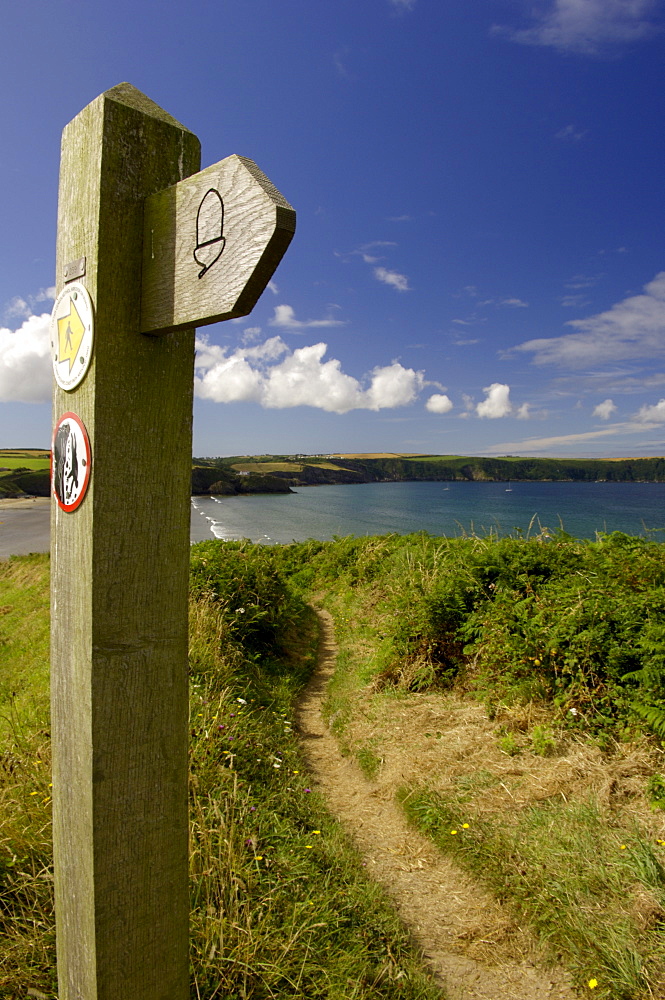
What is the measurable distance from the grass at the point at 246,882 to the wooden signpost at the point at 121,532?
89 centimetres

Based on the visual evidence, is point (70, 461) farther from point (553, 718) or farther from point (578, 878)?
point (553, 718)

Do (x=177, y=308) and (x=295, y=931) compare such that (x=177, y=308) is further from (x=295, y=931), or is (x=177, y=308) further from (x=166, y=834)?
(x=295, y=931)

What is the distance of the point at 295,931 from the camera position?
2656mm

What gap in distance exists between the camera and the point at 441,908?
11.1 feet

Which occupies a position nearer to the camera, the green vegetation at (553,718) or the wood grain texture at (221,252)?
the wood grain texture at (221,252)

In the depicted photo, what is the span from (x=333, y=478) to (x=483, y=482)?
200 ft

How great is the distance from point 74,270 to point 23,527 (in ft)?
219

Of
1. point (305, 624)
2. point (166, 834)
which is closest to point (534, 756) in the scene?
point (166, 834)

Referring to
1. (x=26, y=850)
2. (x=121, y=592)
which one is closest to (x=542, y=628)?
(x=26, y=850)

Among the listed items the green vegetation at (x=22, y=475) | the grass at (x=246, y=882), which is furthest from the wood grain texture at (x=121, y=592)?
the green vegetation at (x=22, y=475)

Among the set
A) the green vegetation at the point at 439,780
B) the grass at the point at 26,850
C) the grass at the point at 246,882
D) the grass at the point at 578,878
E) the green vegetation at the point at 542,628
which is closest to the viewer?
the grass at the point at 26,850

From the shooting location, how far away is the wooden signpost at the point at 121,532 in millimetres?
1448

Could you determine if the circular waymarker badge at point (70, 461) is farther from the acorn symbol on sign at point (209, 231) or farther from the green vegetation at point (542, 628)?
the green vegetation at point (542, 628)

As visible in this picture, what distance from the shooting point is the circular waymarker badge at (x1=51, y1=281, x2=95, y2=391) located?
1.46m
